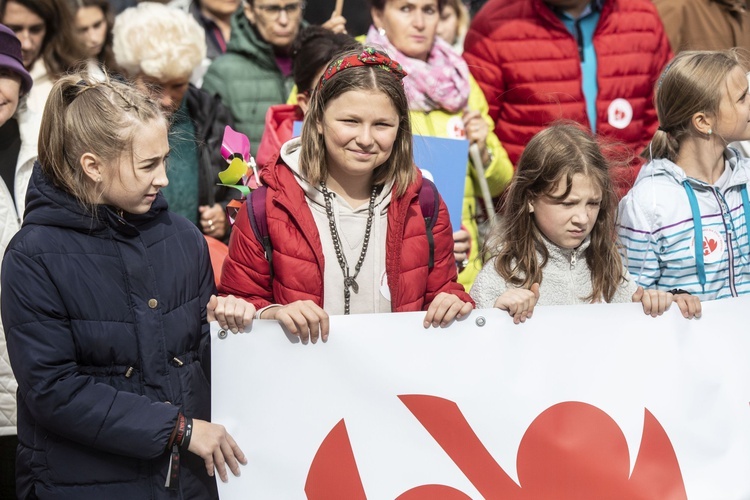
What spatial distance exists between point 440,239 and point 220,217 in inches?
80.2

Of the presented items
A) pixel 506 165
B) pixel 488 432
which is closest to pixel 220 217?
pixel 506 165

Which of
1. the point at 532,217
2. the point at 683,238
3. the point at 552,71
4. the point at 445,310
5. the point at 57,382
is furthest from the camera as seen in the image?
the point at 552,71

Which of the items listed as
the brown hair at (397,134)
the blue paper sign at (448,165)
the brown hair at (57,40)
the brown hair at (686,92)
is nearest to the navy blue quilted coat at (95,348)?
the brown hair at (397,134)

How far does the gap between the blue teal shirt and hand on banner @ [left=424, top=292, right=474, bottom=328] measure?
2.26 meters

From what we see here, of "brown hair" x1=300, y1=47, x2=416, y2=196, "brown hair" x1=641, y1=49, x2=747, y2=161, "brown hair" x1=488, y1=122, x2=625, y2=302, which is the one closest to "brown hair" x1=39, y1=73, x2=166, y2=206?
"brown hair" x1=300, y1=47, x2=416, y2=196

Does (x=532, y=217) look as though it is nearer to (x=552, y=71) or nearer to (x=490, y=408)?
(x=490, y=408)

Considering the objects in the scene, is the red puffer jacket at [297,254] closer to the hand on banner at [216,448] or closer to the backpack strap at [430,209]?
the backpack strap at [430,209]

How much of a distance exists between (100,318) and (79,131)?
56 centimetres

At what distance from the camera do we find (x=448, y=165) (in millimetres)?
Answer: 4695

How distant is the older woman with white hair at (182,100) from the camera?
5352mm

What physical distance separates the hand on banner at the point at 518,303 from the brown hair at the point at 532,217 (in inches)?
13.9

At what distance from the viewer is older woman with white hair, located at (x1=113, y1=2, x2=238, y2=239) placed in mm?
5352

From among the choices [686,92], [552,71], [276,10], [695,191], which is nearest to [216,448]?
[695,191]

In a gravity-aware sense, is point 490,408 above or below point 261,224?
below
